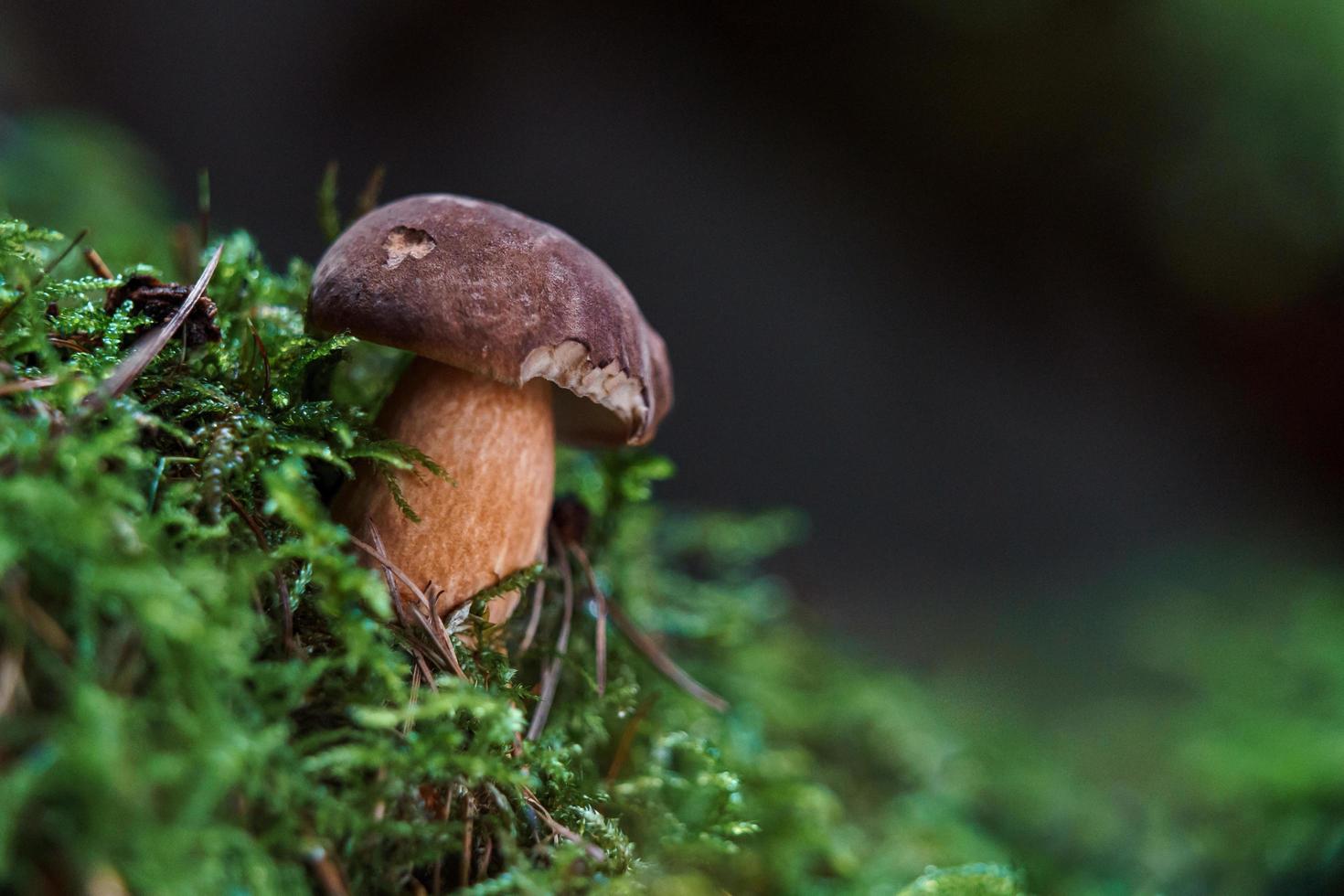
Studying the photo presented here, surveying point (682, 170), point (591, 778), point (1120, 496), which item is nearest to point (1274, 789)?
point (591, 778)

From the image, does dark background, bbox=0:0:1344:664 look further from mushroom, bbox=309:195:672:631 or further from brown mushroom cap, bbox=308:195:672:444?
brown mushroom cap, bbox=308:195:672:444

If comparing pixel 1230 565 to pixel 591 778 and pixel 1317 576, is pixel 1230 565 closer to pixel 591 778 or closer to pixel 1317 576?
pixel 1317 576

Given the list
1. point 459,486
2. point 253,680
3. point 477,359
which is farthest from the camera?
point 459,486

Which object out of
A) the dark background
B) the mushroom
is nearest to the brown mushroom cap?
the mushroom

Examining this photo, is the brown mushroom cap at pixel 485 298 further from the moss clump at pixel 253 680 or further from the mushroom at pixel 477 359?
the moss clump at pixel 253 680

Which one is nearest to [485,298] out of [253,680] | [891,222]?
[253,680]

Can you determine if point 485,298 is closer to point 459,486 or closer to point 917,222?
point 459,486

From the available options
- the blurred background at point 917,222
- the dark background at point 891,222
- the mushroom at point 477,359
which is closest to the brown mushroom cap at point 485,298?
the mushroom at point 477,359
